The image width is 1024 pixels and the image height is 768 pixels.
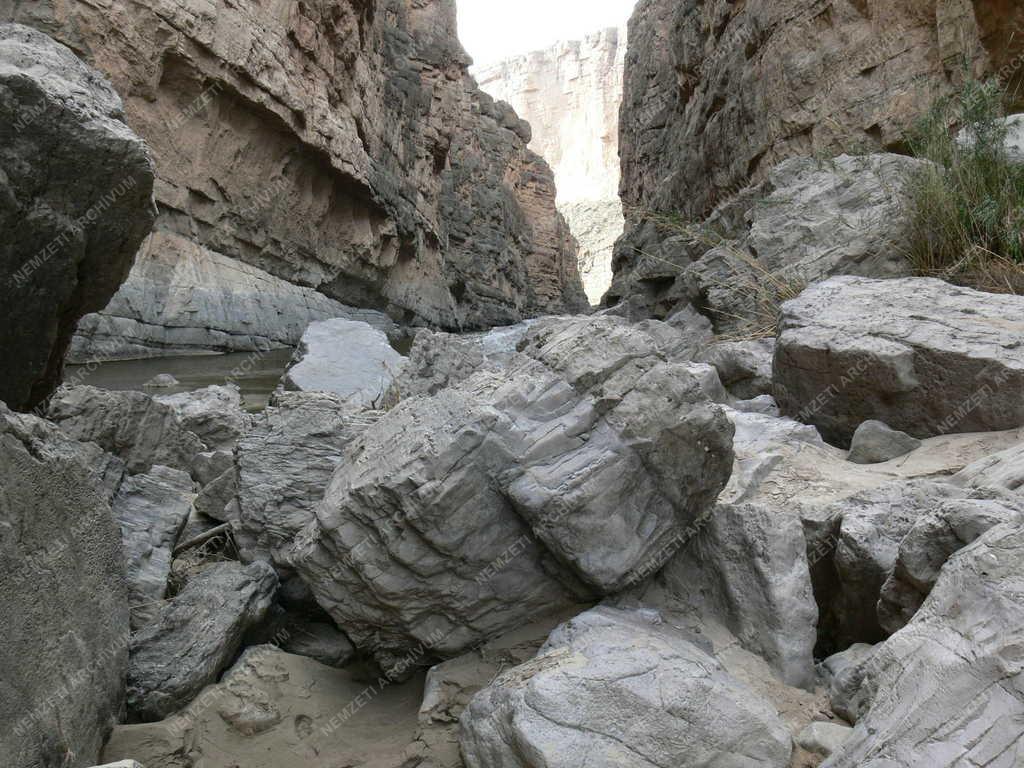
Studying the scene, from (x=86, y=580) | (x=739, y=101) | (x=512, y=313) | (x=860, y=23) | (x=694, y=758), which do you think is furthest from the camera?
(x=512, y=313)

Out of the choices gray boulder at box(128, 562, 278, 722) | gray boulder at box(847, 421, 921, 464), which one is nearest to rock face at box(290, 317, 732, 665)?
gray boulder at box(128, 562, 278, 722)

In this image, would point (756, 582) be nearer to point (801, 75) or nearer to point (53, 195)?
point (53, 195)

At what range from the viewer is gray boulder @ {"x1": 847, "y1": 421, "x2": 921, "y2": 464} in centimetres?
258

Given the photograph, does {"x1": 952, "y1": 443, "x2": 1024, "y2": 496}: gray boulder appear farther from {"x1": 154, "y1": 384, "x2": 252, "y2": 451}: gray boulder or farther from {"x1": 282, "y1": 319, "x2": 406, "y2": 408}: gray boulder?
{"x1": 154, "y1": 384, "x2": 252, "y2": 451}: gray boulder

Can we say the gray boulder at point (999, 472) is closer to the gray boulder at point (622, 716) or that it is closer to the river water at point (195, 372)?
the gray boulder at point (622, 716)

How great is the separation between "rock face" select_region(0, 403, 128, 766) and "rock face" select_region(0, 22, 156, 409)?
2.59 feet

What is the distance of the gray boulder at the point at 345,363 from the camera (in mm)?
4895

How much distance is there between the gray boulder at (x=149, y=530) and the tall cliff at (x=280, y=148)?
8.16 meters

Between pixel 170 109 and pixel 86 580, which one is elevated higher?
pixel 170 109

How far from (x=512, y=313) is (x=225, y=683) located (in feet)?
101

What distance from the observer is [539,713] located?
147 centimetres

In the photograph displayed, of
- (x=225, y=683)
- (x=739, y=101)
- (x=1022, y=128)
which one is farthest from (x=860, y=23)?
(x=225, y=683)

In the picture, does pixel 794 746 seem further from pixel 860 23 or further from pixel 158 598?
pixel 860 23

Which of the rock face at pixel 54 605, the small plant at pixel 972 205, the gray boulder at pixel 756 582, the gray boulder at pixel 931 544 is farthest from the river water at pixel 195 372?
the gray boulder at pixel 931 544
